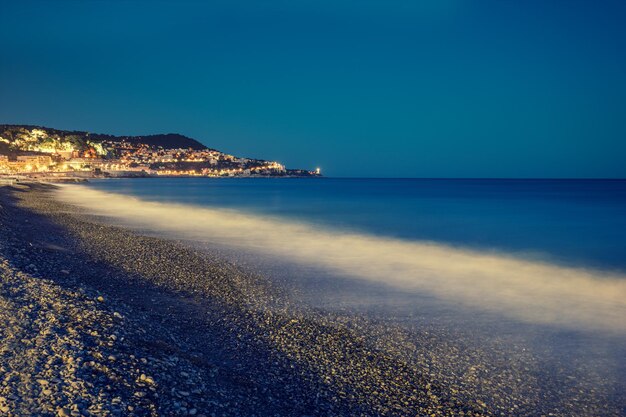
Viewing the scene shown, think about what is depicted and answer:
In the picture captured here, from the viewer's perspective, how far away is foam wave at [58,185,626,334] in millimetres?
12789

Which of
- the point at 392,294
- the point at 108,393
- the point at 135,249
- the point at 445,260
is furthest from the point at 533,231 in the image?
the point at 108,393

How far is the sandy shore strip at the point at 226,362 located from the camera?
5.80m

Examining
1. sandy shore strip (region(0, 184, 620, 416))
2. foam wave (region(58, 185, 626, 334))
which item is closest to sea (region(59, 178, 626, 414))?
foam wave (region(58, 185, 626, 334))

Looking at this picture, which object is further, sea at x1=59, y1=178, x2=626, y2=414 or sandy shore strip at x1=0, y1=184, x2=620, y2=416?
sea at x1=59, y1=178, x2=626, y2=414

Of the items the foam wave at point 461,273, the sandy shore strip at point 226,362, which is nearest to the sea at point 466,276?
the foam wave at point 461,273

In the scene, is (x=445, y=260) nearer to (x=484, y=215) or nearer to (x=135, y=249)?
(x=135, y=249)

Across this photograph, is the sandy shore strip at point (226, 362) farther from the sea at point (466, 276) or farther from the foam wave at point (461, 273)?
the foam wave at point (461, 273)

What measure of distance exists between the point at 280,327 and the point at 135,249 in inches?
407

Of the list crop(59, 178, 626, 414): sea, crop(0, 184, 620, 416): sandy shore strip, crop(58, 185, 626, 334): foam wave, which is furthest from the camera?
crop(58, 185, 626, 334): foam wave

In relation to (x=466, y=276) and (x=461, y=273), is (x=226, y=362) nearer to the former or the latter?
(x=466, y=276)

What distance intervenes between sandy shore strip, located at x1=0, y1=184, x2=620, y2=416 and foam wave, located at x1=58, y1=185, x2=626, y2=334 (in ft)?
13.5

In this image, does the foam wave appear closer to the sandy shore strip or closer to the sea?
the sea

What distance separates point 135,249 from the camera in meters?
17.8

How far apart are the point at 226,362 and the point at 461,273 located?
12.3m
